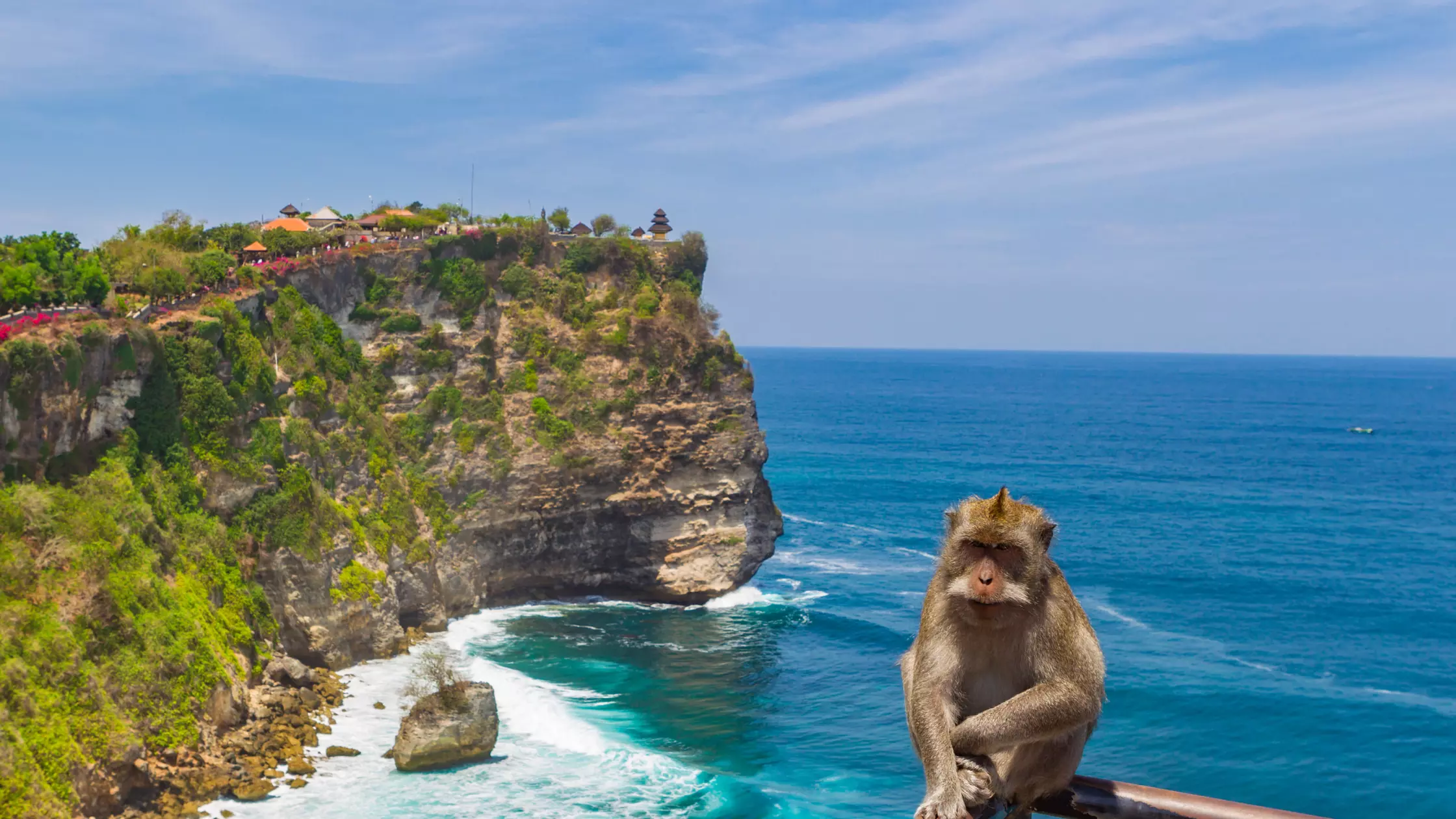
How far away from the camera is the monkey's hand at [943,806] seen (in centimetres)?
516

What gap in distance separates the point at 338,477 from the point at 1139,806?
49.2 meters

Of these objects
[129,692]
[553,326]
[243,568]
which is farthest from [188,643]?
[553,326]

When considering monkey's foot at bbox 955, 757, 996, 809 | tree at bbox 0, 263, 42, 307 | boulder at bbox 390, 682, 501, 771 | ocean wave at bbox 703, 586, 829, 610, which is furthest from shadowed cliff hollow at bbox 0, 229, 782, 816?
monkey's foot at bbox 955, 757, 996, 809

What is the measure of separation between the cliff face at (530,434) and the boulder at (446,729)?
36.8 ft

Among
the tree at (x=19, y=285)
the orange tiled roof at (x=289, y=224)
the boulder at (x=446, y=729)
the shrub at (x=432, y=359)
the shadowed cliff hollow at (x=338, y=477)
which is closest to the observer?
the shadowed cliff hollow at (x=338, y=477)

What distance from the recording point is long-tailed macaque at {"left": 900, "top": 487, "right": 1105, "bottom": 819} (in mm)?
5633

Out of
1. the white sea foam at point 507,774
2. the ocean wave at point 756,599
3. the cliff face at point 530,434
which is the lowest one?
the white sea foam at point 507,774

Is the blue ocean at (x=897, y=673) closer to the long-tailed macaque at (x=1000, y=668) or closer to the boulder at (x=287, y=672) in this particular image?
the boulder at (x=287, y=672)

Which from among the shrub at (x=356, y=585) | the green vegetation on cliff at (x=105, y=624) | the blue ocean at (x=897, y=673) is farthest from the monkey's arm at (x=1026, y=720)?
the shrub at (x=356, y=585)

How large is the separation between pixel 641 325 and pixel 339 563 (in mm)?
21989

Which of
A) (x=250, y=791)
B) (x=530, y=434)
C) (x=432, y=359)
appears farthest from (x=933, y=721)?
(x=432, y=359)

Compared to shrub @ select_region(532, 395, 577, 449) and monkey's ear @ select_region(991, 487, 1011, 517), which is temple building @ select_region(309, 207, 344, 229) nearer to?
shrub @ select_region(532, 395, 577, 449)

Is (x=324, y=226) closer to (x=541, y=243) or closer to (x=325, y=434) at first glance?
(x=541, y=243)

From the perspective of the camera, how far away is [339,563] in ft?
151
